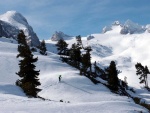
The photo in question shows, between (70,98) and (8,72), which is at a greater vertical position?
(8,72)

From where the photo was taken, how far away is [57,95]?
55.3 meters

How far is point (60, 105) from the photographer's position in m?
23.3

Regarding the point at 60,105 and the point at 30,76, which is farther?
the point at 30,76

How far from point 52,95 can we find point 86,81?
16.2m

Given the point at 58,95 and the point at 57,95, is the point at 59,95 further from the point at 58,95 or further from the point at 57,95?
the point at 57,95

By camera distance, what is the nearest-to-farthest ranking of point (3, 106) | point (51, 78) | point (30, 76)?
1. point (3, 106)
2. point (30, 76)
3. point (51, 78)

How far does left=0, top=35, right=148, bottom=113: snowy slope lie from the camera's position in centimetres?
2269

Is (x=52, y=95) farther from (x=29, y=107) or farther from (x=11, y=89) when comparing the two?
(x=29, y=107)

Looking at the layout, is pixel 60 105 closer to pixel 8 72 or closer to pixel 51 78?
pixel 51 78

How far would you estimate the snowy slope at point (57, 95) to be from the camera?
74.4 ft

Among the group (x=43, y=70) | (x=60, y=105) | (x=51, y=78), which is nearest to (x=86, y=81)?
(x=51, y=78)

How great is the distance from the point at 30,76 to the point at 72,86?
14467mm

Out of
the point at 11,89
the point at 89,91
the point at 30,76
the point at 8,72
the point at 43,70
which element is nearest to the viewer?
the point at 11,89

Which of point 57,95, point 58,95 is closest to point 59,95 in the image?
point 58,95
